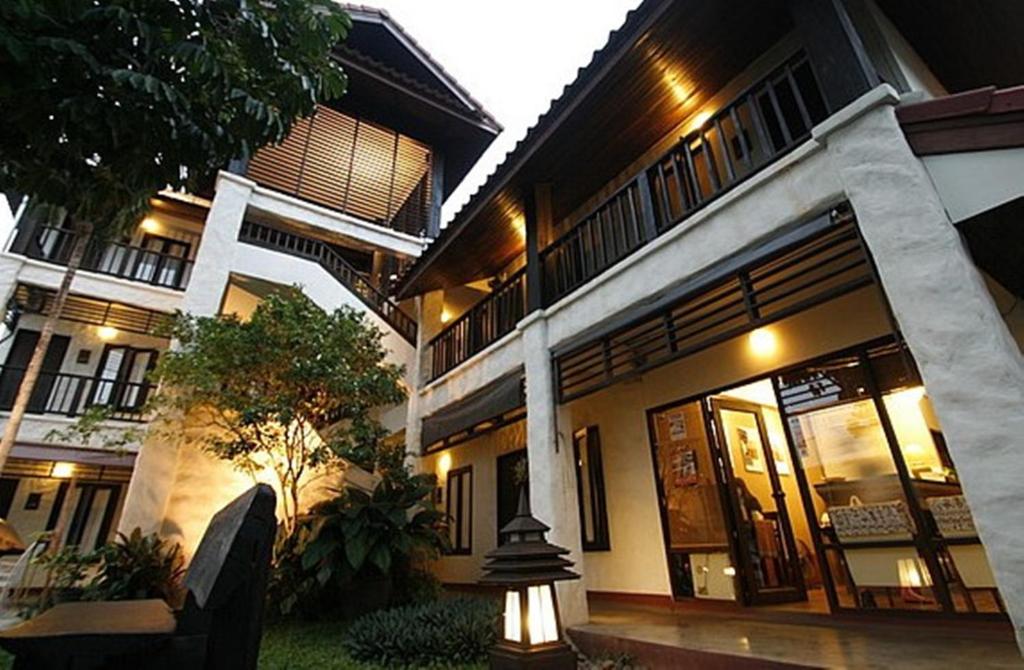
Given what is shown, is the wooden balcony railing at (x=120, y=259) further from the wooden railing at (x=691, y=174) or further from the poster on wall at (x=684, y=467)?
the poster on wall at (x=684, y=467)

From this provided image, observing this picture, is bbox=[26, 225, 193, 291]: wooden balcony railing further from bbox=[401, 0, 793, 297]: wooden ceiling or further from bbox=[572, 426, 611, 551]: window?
bbox=[572, 426, 611, 551]: window

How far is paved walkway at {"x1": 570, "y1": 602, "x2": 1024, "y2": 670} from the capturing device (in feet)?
9.29

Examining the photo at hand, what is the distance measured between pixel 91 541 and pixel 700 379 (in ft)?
43.2

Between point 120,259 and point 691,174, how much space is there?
42.3 ft

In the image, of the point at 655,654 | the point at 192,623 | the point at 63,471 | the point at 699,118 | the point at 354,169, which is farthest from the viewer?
the point at 354,169

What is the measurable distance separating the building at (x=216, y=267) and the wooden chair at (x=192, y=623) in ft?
25.1

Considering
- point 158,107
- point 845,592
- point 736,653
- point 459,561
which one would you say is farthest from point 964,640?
point 459,561

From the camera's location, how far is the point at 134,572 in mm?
6012

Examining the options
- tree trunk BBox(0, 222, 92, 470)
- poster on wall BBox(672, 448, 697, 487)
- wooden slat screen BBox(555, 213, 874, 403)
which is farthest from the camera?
tree trunk BBox(0, 222, 92, 470)

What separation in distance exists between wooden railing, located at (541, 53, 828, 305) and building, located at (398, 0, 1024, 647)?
3cm

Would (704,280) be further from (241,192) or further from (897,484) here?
(241,192)

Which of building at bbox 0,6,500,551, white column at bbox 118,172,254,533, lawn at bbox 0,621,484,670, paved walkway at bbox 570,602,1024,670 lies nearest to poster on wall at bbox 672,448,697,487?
paved walkway at bbox 570,602,1024,670

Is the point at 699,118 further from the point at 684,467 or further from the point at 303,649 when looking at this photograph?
the point at 303,649

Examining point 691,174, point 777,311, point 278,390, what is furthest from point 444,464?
point 777,311
